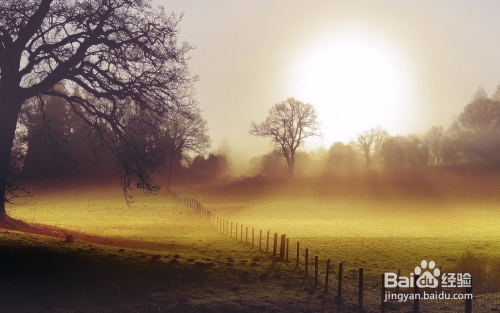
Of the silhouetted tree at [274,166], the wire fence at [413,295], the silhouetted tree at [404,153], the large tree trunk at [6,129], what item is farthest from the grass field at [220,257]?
the silhouetted tree at [274,166]

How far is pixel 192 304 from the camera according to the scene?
1075 cm

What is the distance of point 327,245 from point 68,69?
16.3m

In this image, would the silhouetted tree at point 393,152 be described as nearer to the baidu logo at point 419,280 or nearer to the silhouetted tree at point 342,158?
the silhouetted tree at point 342,158

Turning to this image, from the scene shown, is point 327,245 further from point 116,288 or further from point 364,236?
point 116,288

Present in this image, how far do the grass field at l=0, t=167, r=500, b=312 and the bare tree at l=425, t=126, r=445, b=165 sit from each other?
53.4 meters

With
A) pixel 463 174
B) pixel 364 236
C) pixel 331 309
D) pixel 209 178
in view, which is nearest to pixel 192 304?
pixel 331 309

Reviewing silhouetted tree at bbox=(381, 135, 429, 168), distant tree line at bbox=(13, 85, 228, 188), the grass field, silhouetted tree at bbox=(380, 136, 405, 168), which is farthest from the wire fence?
silhouetted tree at bbox=(381, 135, 429, 168)

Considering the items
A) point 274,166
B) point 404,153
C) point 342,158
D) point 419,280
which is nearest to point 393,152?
point 404,153

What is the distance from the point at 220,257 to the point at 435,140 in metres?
93.2

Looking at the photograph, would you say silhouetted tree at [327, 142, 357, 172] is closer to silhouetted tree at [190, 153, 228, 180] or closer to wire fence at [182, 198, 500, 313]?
silhouetted tree at [190, 153, 228, 180]

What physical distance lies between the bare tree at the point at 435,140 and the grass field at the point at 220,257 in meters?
53.4

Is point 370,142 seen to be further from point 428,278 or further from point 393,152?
point 428,278

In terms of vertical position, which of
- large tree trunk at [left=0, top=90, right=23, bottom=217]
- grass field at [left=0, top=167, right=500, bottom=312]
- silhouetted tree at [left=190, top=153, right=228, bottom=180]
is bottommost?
grass field at [left=0, top=167, right=500, bottom=312]

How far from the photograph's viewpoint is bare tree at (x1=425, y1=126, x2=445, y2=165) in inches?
3821
